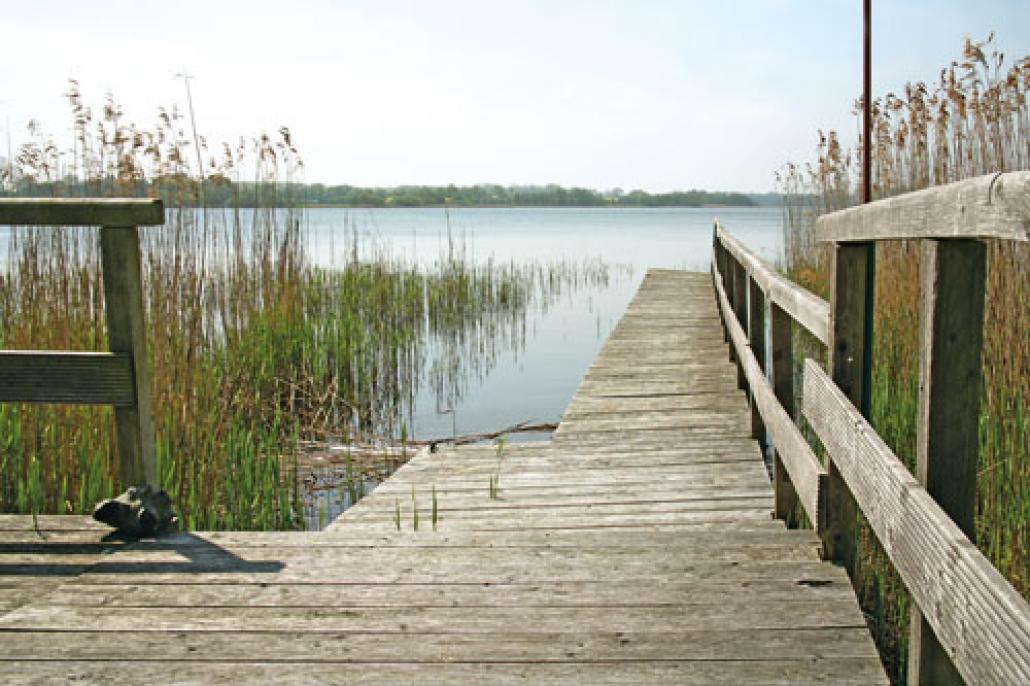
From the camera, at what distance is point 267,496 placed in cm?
367

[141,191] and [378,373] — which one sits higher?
[141,191]

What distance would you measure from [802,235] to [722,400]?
22.4 ft

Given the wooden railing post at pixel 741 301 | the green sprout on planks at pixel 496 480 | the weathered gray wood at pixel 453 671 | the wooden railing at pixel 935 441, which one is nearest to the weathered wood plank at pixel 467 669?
the weathered gray wood at pixel 453 671

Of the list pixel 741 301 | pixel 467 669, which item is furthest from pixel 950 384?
pixel 741 301

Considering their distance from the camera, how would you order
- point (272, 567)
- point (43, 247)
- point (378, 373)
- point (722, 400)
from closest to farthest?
point (272, 567) < point (43, 247) < point (722, 400) < point (378, 373)

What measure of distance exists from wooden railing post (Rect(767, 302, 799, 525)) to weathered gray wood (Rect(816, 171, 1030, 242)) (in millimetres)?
1310

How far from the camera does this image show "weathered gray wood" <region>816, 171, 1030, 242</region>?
1010 mm

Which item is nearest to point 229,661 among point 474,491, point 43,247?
point 474,491

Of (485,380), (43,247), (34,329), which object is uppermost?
(43,247)

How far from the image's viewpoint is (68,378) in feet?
8.02

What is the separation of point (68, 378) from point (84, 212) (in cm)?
44

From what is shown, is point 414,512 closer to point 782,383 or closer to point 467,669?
point 782,383

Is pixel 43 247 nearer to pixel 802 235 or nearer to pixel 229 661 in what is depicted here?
pixel 229 661

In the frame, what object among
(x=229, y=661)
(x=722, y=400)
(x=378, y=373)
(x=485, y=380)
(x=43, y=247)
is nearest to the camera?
(x=229, y=661)
